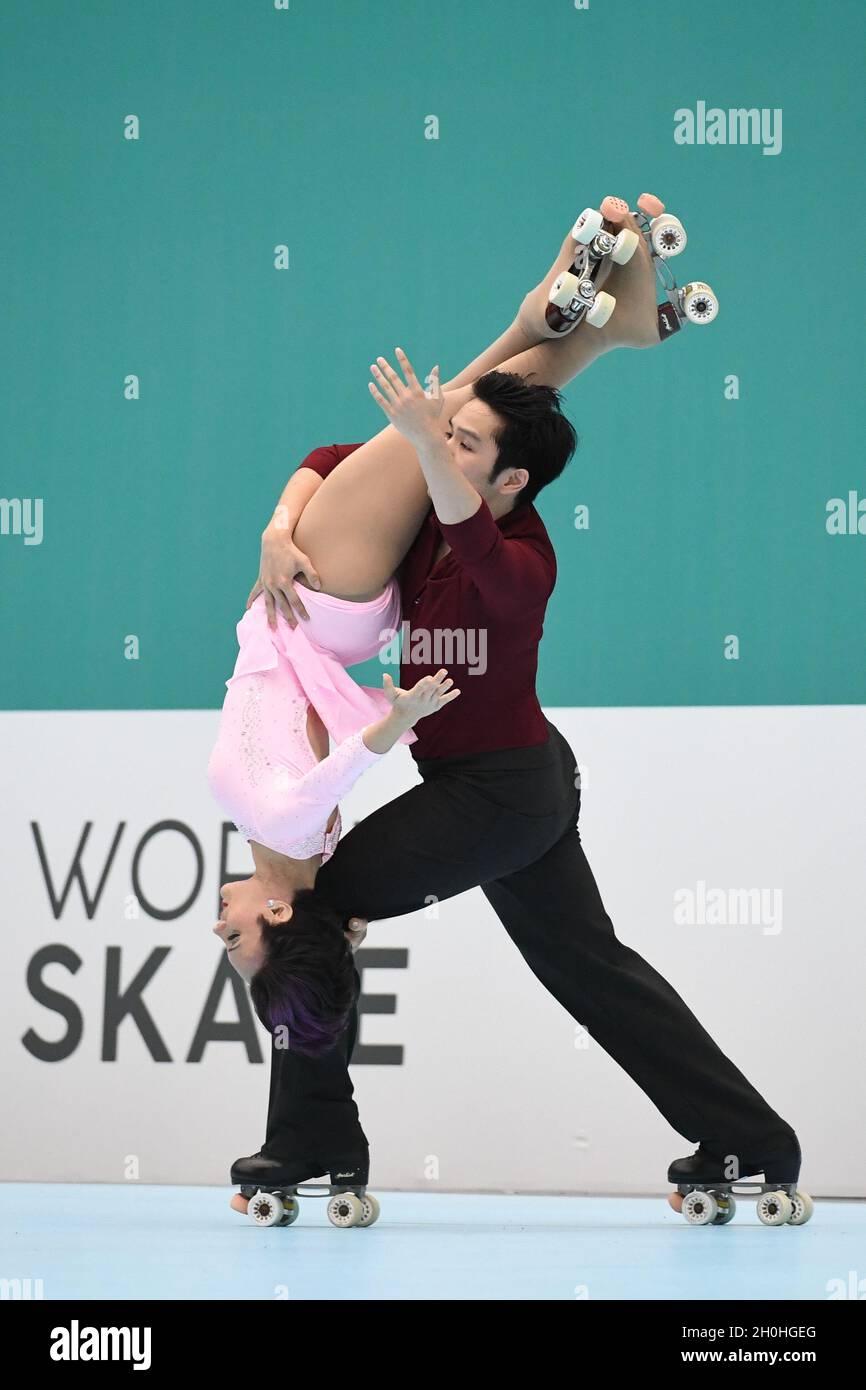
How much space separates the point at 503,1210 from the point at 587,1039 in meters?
0.62

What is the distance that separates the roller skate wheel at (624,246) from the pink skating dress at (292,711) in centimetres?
72

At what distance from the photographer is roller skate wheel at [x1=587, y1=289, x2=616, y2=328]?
295 cm

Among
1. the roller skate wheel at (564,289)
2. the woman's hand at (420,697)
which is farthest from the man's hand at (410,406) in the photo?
the roller skate wheel at (564,289)

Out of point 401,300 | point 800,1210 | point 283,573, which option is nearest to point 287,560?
point 283,573

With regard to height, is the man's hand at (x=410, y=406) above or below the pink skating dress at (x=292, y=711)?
above

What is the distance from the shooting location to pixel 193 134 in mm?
5172

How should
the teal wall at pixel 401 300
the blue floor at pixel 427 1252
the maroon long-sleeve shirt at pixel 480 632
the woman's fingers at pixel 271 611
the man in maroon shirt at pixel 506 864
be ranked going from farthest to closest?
1. the teal wall at pixel 401 300
2. the woman's fingers at pixel 271 611
3. the man in maroon shirt at pixel 506 864
4. the maroon long-sleeve shirt at pixel 480 632
5. the blue floor at pixel 427 1252

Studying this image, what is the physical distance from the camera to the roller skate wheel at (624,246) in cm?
296

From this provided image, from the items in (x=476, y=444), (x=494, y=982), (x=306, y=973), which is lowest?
(x=494, y=982)

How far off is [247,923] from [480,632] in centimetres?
65

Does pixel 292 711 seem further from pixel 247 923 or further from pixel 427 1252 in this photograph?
pixel 427 1252

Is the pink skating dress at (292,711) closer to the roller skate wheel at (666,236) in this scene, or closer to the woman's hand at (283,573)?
the woman's hand at (283,573)

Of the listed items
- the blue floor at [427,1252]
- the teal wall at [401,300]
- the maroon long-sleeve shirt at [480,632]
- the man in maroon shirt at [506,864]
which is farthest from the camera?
the teal wall at [401,300]

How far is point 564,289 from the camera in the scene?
115 inches
